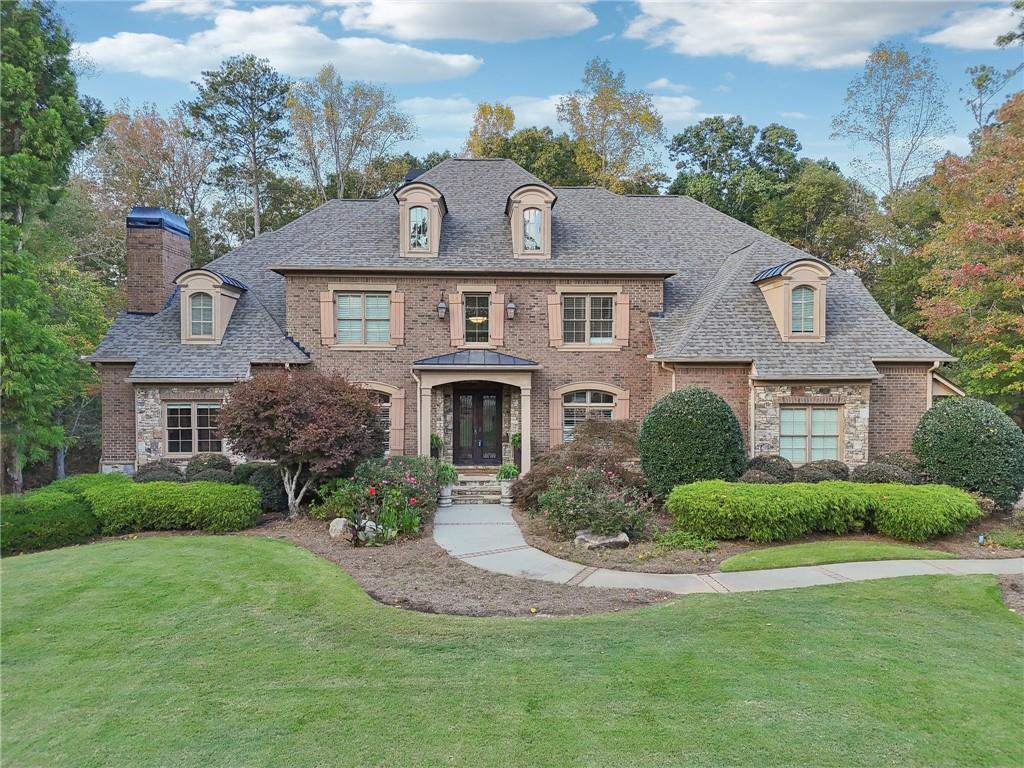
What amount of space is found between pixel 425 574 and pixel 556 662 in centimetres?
362

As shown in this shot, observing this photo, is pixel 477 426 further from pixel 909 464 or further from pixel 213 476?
pixel 909 464

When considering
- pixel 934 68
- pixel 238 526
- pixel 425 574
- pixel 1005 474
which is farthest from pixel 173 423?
pixel 934 68

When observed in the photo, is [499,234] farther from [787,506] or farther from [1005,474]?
[1005,474]

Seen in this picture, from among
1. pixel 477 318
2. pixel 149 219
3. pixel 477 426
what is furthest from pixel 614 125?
pixel 149 219

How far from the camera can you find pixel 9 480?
16891 millimetres

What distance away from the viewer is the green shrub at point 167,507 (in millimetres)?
10906

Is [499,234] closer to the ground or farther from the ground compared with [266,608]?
farther from the ground

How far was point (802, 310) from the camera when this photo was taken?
14602mm

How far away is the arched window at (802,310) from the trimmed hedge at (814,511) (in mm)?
5102

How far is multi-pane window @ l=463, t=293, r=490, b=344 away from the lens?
16.4 m

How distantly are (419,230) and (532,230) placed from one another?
10.3ft

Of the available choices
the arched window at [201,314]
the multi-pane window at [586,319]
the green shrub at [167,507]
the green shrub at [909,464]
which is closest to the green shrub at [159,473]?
the green shrub at [167,507]

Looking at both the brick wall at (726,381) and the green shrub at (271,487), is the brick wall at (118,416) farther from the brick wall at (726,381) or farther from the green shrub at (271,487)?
the brick wall at (726,381)

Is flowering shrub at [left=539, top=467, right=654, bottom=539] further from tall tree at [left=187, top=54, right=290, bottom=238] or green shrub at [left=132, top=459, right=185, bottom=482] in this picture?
tall tree at [left=187, top=54, right=290, bottom=238]
